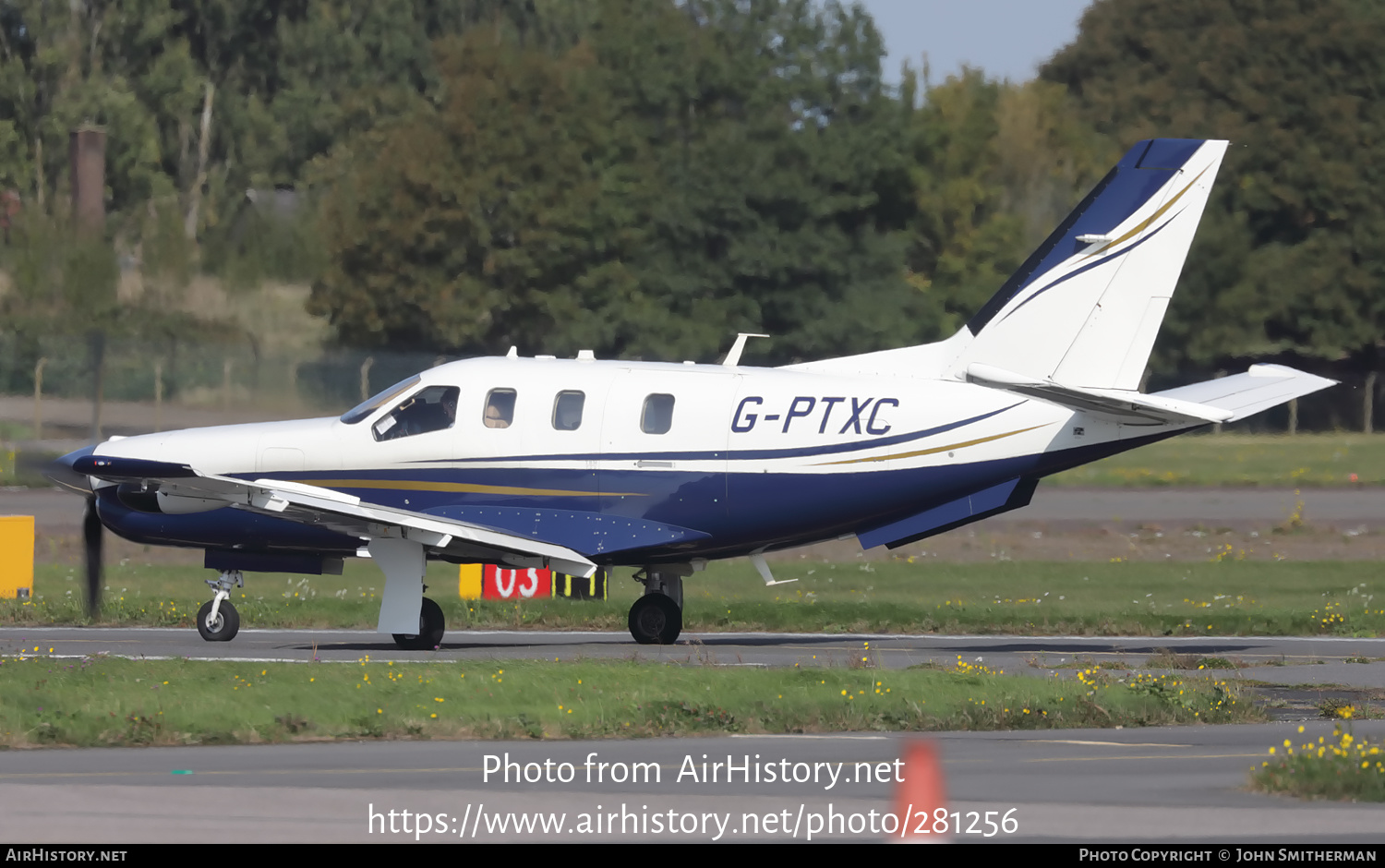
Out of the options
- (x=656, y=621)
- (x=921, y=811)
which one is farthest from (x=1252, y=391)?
(x=921, y=811)

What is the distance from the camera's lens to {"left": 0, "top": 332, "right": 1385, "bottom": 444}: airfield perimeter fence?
124 ft

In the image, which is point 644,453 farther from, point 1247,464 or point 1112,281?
point 1247,464

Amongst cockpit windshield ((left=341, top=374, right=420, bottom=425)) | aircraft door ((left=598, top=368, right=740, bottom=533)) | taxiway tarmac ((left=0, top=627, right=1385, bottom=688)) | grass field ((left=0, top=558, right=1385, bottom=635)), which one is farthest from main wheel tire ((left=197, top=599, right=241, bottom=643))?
aircraft door ((left=598, top=368, right=740, bottom=533))

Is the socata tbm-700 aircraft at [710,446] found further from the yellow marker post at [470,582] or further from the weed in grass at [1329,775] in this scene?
the weed in grass at [1329,775]

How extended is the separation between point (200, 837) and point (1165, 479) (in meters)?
43.4

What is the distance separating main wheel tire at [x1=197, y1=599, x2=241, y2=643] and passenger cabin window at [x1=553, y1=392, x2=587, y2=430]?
13.2 feet

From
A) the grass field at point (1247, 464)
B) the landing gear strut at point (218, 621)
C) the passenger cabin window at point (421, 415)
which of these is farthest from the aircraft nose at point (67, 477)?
the grass field at point (1247, 464)

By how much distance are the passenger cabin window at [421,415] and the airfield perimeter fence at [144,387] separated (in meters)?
15.9

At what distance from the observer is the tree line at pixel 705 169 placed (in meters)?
54.7

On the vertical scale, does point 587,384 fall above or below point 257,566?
above

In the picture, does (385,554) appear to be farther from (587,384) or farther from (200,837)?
(200,837)

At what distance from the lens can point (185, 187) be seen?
227ft

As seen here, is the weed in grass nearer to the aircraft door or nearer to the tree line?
the aircraft door
